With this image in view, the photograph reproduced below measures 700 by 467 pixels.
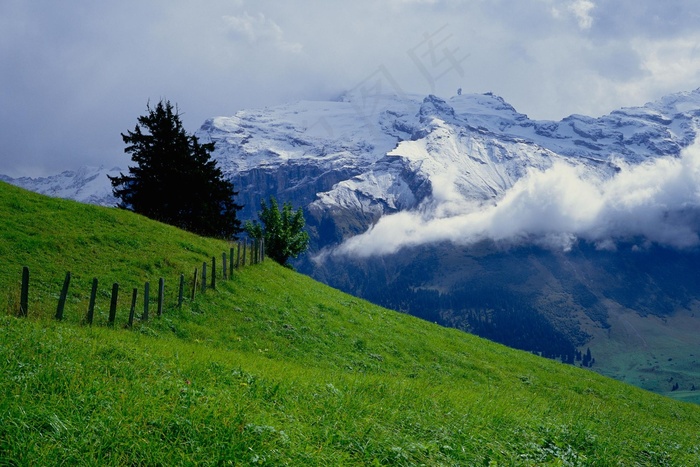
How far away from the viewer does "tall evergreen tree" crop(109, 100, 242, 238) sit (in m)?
58.9

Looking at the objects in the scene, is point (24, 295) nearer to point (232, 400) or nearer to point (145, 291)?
point (145, 291)

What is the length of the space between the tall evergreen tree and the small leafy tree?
18.2ft

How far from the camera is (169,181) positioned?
58969mm

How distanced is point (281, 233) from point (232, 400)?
55965 millimetres

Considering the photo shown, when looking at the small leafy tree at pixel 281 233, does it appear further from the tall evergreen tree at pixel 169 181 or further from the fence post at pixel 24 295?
the fence post at pixel 24 295

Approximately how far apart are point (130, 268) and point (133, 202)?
31.0m

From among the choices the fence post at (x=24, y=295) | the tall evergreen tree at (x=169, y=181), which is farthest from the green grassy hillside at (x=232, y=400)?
the tall evergreen tree at (x=169, y=181)

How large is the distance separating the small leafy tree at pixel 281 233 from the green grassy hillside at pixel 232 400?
3510 cm

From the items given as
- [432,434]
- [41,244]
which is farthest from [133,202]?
[432,434]

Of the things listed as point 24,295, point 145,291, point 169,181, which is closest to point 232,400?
point 24,295

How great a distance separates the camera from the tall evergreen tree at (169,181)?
5891 cm

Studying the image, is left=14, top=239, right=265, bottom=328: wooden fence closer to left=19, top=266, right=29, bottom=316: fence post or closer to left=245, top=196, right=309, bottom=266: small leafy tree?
left=19, top=266, right=29, bottom=316: fence post

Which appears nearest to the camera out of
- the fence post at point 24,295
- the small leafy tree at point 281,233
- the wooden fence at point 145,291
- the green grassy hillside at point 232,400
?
the green grassy hillside at point 232,400

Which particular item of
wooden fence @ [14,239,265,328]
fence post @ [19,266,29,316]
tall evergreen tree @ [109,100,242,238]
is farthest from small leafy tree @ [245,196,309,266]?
fence post @ [19,266,29,316]
